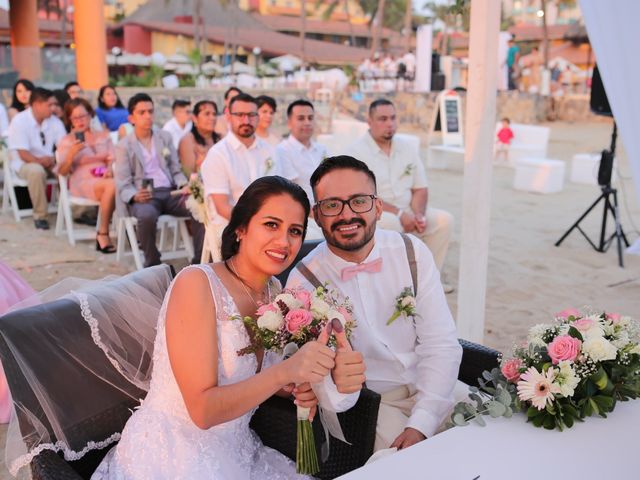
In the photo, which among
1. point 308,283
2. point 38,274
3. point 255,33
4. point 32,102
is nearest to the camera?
point 308,283

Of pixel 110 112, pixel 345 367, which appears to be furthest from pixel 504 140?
pixel 345 367

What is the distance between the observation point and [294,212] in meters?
2.47

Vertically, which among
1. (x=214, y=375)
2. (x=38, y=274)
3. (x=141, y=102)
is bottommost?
(x=38, y=274)

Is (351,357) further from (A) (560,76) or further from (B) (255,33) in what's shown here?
(B) (255,33)

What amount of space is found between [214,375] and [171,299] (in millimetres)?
301

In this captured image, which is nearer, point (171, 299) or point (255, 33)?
point (171, 299)

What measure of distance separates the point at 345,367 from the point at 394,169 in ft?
14.2

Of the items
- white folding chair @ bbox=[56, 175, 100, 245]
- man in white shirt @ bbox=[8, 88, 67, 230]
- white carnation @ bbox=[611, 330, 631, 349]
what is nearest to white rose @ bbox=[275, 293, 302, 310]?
white carnation @ bbox=[611, 330, 631, 349]

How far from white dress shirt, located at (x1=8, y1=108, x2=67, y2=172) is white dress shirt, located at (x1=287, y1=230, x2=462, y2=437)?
7464 millimetres

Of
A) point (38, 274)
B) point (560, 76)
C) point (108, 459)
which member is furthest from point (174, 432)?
point (560, 76)

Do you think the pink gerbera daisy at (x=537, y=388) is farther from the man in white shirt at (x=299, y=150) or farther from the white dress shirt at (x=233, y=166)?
the man in white shirt at (x=299, y=150)

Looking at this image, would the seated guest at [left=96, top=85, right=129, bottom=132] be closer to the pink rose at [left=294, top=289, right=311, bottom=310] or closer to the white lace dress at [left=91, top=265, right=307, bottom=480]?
the white lace dress at [left=91, top=265, right=307, bottom=480]

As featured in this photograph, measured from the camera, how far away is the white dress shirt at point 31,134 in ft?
29.8

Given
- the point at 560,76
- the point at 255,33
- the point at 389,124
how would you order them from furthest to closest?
the point at 255,33 → the point at 560,76 → the point at 389,124
